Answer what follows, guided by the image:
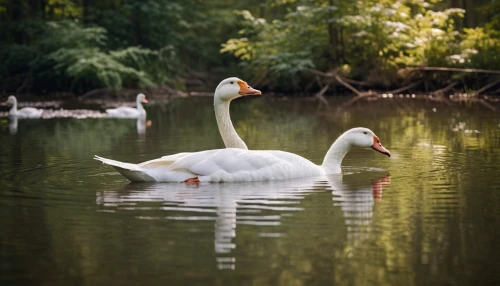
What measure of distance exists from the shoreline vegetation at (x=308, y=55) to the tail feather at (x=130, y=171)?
70.8 ft

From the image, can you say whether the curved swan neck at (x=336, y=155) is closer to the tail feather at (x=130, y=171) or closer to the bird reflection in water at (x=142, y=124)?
the tail feather at (x=130, y=171)

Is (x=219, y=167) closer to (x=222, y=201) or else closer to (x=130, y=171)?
(x=130, y=171)

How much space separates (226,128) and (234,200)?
2999 millimetres

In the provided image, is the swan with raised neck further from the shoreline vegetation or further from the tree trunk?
the tree trunk

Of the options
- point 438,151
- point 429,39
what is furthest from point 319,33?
point 438,151

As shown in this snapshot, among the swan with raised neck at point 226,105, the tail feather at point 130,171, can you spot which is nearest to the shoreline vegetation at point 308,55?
the swan with raised neck at point 226,105

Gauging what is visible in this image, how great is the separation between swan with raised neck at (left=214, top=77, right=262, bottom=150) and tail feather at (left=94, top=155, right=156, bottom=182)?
1653mm

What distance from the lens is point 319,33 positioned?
3762 cm

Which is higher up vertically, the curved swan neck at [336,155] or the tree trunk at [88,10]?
the tree trunk at [88,10]

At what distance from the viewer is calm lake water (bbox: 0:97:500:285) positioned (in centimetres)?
586

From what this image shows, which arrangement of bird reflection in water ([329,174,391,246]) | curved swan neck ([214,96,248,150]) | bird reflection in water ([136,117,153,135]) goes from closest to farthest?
1. bird reflection in water ([329,174,391,246])
2. curved swan neck ([214,96,248,150])
3. bird reflection in water ([136,117,153,135])

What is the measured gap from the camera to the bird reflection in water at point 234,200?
7.60 meters

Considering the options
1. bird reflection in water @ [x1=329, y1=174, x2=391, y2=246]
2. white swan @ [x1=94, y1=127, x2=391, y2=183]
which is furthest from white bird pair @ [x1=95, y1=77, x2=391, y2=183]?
bird reflection in water @ [x1=329, y1=174, x2=391, y2=246]

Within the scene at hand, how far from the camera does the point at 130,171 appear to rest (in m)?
10.1
